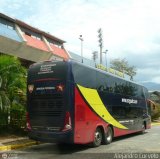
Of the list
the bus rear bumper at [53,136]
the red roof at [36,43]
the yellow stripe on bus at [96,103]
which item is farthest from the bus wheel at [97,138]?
the red roof at [36,43]

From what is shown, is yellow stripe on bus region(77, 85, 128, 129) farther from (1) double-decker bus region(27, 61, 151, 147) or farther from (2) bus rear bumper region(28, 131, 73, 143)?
(2) bus rear bumper region(28, 131, 73, 143)

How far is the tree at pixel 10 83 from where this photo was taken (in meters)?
18.7

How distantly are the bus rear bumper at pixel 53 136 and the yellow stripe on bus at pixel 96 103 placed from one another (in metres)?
2.03

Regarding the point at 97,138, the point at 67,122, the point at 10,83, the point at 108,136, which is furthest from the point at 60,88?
the point at 108,136

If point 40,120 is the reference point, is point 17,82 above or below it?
above

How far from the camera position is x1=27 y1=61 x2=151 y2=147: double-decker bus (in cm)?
1563

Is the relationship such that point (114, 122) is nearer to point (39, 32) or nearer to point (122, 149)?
point (122, 149)

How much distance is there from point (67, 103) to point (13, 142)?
363 cm

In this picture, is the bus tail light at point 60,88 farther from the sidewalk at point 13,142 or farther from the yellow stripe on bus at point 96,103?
the sidewalk at point 13,142

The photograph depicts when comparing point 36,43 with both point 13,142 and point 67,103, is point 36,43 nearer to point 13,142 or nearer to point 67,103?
point 13,142

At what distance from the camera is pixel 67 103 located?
51.1 feet

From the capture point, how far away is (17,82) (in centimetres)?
1948

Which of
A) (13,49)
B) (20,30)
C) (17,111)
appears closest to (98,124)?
(17,111)

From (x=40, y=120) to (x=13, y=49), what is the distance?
72.2 ft
